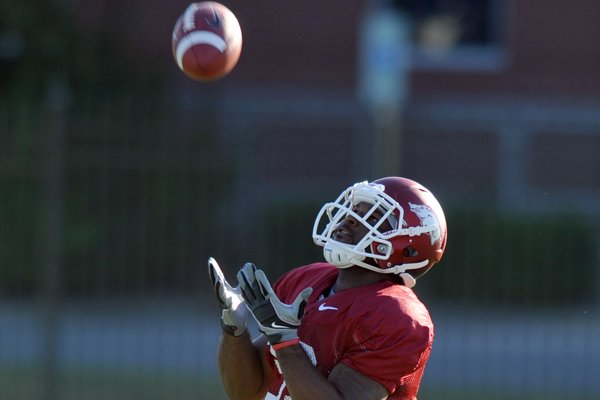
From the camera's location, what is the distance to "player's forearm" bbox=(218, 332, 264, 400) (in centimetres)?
426

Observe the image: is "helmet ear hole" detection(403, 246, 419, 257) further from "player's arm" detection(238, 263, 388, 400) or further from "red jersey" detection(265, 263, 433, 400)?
"player's arm" detection(238, 263, 388, 400)

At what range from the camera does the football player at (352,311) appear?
12.6 feet

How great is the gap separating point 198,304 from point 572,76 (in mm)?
9348

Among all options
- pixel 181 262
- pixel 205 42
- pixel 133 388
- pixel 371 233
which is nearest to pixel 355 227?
pixel 371 233

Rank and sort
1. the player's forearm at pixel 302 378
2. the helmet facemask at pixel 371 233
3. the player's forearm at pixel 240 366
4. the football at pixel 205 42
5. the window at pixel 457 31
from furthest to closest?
the window at pixel 457 31
the football at pixel 205 42
the player's forearm at pixel 240 366
the helmet facemask at pixel 371 233
the player's forearm at pixel 302 378

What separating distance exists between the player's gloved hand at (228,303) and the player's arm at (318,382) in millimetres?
324

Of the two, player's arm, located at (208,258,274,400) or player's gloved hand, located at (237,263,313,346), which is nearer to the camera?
player's gloved hand, located at (237,263,313,346)

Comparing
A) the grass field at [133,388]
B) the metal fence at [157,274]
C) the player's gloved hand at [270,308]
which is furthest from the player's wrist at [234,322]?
the grass field at [133,388]

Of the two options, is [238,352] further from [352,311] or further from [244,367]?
[352,311]

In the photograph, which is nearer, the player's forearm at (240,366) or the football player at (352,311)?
the football player at (352,311)

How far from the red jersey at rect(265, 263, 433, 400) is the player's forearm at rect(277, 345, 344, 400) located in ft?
0.26

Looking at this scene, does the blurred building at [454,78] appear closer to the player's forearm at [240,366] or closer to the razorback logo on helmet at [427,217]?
the player's forearm at [240,366]

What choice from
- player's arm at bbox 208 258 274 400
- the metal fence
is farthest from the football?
the metal fence

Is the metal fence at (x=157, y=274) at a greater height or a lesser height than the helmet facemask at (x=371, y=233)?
lesser
